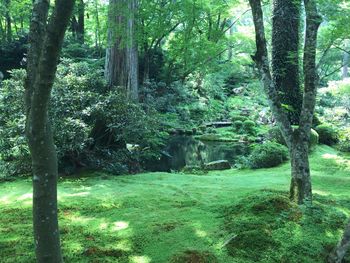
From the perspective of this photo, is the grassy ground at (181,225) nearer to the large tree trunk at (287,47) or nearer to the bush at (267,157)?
the bush at (267,157)

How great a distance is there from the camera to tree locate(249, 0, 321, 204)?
409 cm

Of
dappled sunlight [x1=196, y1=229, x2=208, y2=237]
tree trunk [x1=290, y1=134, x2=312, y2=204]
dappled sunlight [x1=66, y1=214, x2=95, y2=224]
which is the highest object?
tree trunk [x1=290, y1=134, x2=312, y2=204]

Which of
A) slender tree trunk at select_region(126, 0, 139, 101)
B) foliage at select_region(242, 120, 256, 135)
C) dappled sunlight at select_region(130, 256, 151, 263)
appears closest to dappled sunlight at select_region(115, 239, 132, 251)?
dappled sunlight at select_region(130, 256, 151, 263)

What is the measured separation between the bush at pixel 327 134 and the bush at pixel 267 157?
2.19 metres

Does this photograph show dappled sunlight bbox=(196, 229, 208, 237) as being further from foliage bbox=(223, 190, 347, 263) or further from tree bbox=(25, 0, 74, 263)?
tree bbox=(25, 0, 74, 263)

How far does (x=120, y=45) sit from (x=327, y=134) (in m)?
6.21

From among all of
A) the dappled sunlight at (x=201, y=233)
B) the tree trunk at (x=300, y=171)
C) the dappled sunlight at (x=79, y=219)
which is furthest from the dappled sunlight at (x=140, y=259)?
the tree trunk at (x=300, y=171)

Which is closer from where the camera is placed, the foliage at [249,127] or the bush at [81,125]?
the bush at [81,125]

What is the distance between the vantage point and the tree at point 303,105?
409 centimetres

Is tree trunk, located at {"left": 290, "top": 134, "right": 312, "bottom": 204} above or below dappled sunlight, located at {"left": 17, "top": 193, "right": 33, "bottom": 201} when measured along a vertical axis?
above

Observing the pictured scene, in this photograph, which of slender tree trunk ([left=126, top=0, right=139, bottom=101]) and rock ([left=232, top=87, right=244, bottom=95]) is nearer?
slender tree trunk ([left=126, top=0, right=139, bottom=101])

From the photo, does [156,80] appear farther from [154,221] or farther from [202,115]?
[154,221]

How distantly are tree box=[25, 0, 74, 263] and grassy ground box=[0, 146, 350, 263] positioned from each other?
85cm

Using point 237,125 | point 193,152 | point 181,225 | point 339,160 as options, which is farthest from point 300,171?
point 237,125
